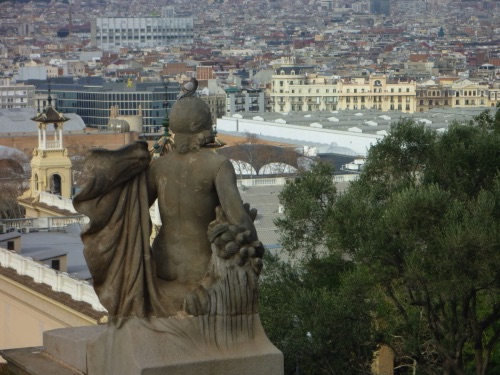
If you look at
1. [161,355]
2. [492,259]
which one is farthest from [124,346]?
[492,259]

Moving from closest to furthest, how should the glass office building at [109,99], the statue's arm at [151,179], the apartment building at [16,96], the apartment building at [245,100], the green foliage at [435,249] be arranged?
the statue's arm at [151,179], the green foliage at [435,249], the glass office building at [109,99], the apartment building at [245,100], the apartment building at [16,96]

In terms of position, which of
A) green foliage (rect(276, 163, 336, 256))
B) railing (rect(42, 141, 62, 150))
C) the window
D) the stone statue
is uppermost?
the stone statue

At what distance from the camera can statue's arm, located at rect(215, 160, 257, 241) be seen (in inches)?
258

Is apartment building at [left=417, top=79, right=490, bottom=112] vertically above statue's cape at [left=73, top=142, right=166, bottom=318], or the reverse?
statue's cape at [left=73, top=142, right=166, bottom=318]

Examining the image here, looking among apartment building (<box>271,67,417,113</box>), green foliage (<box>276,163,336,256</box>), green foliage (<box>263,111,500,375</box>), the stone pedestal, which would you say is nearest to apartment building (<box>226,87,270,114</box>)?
apartment building (<box>271,67,417,113</box>)

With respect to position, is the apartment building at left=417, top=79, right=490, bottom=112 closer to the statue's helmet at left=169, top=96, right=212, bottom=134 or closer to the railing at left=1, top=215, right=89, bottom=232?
the railing at left=1, top=215, right=89, bottom=232

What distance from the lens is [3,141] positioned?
91.9m

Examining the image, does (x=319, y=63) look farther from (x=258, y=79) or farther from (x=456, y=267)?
(x=456, y=267)

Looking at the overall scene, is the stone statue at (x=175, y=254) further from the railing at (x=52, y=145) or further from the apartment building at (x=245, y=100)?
the apartment building at (x=245, y=100)

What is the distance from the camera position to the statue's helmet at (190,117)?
6.73 metres

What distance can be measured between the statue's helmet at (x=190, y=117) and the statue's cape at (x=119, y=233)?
0.58 feet

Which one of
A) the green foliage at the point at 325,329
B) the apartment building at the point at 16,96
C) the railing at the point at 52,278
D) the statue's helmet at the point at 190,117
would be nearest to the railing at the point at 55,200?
the railing at the point at 52,278

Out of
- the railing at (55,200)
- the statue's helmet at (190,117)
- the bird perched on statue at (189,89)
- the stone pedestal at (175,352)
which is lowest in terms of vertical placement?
the railing at (55,200)

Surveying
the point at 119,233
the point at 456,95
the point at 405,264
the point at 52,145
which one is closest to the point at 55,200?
the point at 52,145
